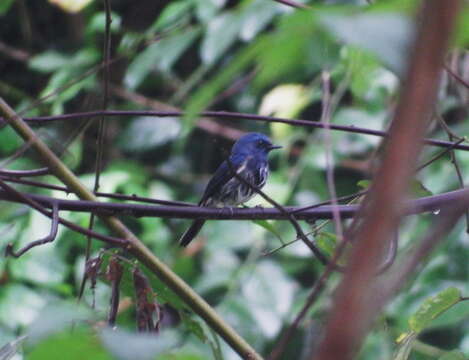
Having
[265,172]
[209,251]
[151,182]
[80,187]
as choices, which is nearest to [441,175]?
[265,172]

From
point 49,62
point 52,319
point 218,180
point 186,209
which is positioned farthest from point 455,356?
point 49,62

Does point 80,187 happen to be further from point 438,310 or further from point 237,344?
point 438,310

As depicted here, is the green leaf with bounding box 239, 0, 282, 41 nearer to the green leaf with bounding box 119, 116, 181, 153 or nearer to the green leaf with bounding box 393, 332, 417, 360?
the green leaf with bounding box 119, 116, 181, 153

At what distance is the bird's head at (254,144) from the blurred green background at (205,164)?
0.10m

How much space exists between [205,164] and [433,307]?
155 inches

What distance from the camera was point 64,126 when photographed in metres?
5.14

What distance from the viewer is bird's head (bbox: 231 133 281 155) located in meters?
4.48

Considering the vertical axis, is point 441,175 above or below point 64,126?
below

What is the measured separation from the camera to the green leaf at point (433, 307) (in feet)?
5.44

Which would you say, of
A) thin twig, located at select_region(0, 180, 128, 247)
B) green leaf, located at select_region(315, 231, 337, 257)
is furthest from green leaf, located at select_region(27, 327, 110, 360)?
green leaf, located at select_region(315, 231, 337, 257)

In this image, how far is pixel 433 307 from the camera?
5.48ft

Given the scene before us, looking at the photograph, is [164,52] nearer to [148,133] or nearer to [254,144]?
[254,144]

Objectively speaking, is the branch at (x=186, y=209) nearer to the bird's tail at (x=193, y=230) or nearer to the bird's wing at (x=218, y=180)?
the bird's tail at (x=193, y=230)

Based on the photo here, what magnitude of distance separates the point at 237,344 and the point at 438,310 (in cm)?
43
